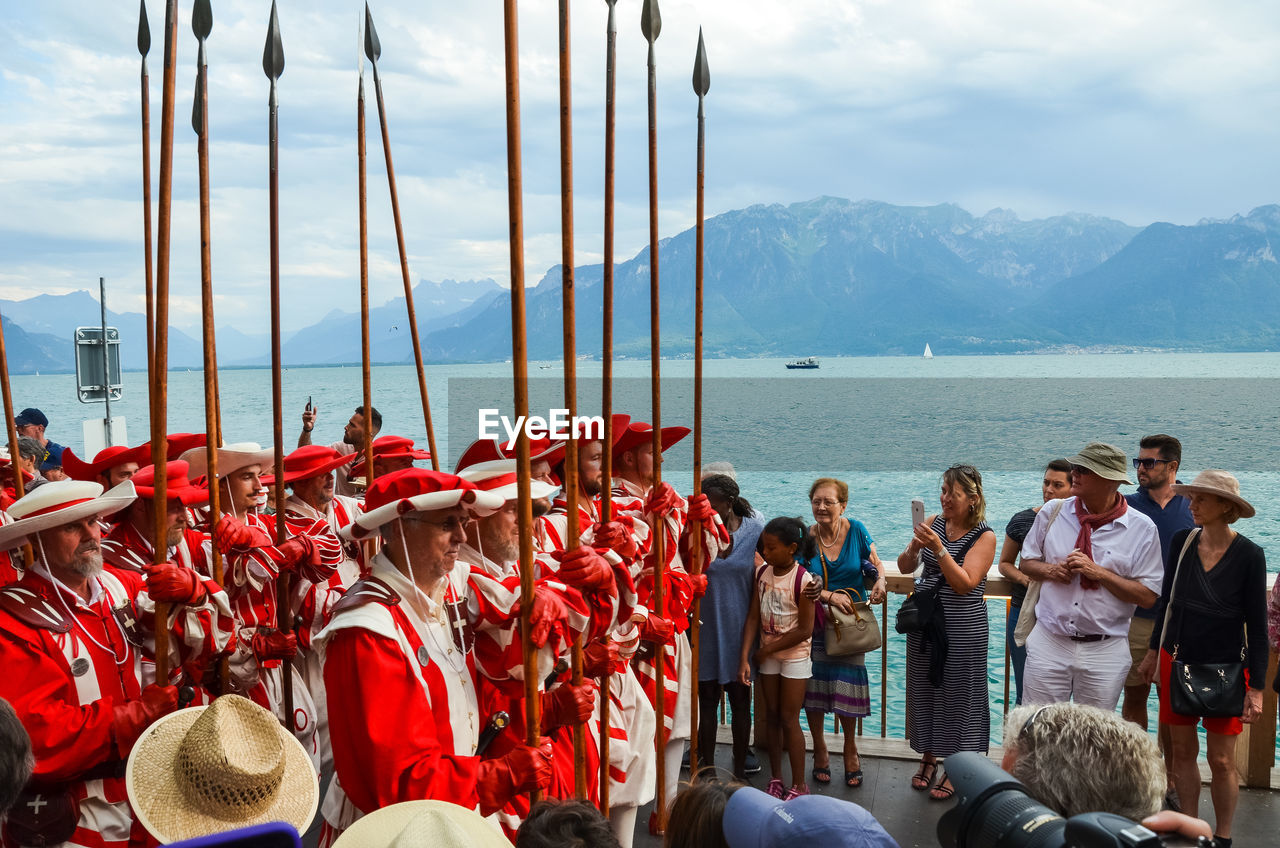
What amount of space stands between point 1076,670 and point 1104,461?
3.24 feet

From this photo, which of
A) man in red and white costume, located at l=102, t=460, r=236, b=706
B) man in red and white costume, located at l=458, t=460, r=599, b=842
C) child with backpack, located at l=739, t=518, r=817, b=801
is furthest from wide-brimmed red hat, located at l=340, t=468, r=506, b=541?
child with backpack, located at l=739, t=518, r=817, b=801

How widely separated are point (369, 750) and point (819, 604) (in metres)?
3.33

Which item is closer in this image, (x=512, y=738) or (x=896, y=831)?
(x=512, y=738)

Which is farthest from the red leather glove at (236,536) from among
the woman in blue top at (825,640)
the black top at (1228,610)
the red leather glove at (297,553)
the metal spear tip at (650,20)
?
the black top at (1228,610)

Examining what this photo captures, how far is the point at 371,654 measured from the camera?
285cm

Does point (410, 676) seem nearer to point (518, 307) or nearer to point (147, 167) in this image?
point (518, 307)

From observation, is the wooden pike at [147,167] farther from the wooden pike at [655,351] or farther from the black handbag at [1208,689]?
the black handbag at [1208,689]

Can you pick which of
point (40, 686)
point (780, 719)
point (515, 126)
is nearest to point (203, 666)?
point (40, 686)

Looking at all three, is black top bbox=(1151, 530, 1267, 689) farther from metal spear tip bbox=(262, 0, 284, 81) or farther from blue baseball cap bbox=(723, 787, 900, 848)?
metal spear tip bbox=(262, 0, 284, 81)

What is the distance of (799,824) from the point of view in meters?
2.08

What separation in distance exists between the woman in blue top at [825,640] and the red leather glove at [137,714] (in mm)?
3348

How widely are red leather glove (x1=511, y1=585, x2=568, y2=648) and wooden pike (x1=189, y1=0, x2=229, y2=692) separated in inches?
49.5

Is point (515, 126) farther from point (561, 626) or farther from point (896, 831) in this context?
point (896, 831)

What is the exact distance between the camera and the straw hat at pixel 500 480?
3371 millimetres
